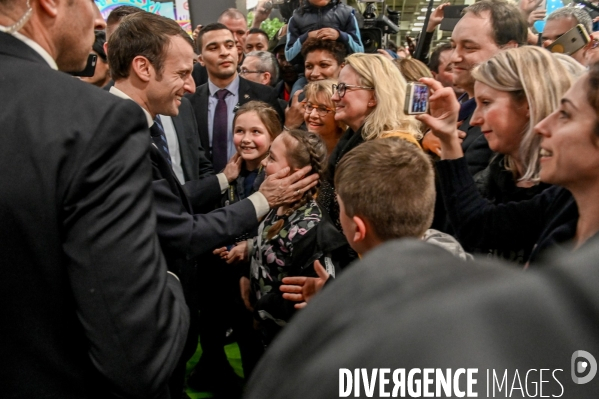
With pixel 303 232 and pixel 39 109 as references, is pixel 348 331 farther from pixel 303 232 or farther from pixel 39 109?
pixel 303 232

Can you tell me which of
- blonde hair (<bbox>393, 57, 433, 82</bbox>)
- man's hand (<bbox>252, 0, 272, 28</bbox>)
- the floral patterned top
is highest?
blonde hair (<bbox>393, 57, 433, 82</bbox>)

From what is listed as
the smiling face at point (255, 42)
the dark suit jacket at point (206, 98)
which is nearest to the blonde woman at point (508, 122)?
the dark suit jacket at point (206, 98)

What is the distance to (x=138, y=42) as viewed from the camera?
6.11 ft

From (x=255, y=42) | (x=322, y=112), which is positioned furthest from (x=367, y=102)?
(x=255, y=42)

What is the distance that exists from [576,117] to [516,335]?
3.35 ft

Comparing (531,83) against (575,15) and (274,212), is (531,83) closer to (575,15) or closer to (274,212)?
(274,212)

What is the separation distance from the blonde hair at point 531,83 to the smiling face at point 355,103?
795mm

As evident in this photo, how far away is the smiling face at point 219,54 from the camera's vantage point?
3574mm

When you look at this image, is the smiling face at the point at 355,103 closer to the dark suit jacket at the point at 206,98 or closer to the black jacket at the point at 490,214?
the black jacket at the point at 490,214

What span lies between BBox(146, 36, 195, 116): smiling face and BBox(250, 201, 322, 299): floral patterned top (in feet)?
2.00

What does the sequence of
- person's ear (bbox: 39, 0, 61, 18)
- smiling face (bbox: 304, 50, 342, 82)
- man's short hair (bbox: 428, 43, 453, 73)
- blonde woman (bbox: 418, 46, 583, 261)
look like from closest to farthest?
person's ear (bbox: 39, 0, 61, 18) → blonde woman (bbox: 418, 46, 583, 261) → smiling face (bbox: 304, 50, 342, 82) → man's short hair (bbox: 428, 43, 453, 73)

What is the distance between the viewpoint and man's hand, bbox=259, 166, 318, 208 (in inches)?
82.7

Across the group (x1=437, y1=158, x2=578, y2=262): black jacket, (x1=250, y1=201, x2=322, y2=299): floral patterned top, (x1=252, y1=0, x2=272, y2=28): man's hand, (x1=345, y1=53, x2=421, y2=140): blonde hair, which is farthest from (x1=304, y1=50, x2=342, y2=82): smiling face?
(x1=252, y1=0, x2=272, y2=28): man's hand

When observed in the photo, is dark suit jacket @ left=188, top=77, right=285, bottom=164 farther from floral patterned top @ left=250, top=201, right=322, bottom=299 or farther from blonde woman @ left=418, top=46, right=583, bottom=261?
blonde woman @ left=418, top=46, right=583, bottom=261
